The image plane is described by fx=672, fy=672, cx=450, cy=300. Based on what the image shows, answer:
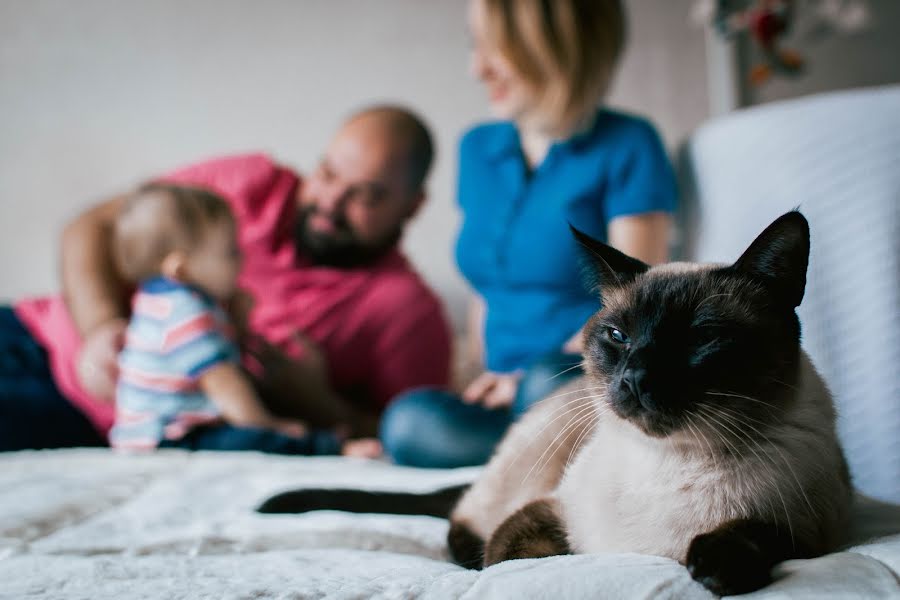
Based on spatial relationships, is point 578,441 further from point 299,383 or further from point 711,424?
point 299,383

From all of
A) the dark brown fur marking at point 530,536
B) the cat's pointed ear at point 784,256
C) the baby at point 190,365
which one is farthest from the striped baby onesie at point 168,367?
the cat's pointed ear at point 784,256

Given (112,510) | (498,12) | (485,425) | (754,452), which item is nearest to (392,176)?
(498,12)

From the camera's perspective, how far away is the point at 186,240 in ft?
4.64

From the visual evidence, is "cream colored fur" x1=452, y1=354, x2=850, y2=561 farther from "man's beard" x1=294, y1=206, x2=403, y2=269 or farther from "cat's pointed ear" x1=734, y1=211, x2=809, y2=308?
"man's beard" x1=294, y1=206, x2=403, y2=269

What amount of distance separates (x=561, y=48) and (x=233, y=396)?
36.4 inches

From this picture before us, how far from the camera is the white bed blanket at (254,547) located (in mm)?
442

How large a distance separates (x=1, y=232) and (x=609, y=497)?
6.90ft

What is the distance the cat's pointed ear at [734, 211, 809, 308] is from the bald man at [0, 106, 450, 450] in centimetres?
120

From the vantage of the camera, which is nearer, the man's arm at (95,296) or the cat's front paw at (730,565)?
the cat's front paw at (730,565)

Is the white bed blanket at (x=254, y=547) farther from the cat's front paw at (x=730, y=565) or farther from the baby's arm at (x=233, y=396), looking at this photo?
the baby's arm at (x=233, y=396)

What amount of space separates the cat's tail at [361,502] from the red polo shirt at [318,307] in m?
0.74

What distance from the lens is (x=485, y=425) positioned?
125 centimetres

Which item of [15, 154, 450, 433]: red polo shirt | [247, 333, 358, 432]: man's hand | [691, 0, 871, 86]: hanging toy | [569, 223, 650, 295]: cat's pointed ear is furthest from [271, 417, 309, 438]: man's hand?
[691, 0, 871, 86]: hanging toy

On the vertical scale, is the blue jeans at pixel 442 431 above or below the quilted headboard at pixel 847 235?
below
